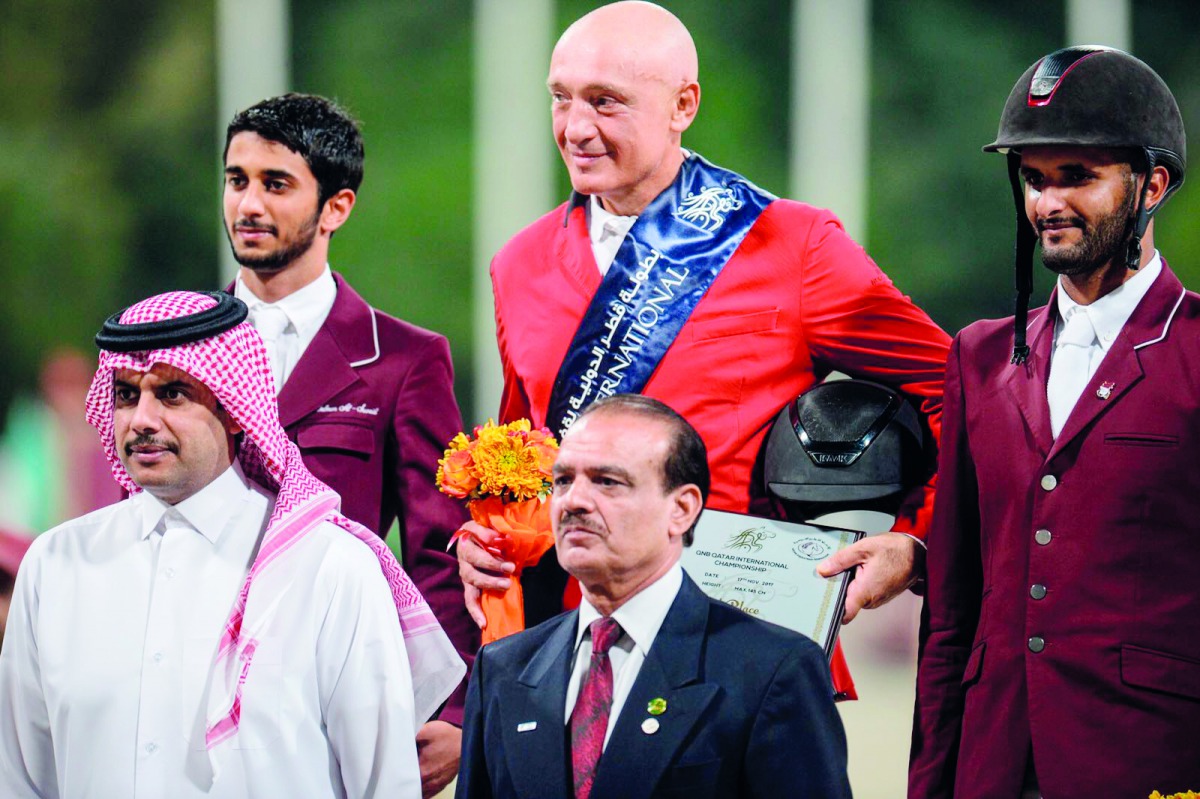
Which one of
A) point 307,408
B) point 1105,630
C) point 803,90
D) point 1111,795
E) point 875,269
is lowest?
point 1111,795

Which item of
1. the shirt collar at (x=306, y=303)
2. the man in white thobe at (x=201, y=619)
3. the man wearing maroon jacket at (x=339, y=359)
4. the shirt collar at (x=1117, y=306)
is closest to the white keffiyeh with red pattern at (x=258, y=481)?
the man in white thobe at (x=201, y=619)

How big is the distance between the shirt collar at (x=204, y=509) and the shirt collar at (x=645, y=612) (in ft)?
2.58

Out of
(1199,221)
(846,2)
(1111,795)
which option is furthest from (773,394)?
(846,2)

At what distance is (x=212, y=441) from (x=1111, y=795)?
5.75 ft

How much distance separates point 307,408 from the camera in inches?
164

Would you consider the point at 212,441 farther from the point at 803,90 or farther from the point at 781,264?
the point at 803,90

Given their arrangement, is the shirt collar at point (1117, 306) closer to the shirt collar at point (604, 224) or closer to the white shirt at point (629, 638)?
the white shirt at point (629, 638)

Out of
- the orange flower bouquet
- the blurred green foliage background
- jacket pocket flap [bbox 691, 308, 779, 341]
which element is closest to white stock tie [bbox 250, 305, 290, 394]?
the orange flower bouquet

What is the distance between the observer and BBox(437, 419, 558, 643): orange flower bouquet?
3.74 meters

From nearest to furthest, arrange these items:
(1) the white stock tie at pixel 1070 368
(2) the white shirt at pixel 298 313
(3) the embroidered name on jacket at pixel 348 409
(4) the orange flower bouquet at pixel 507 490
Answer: (1) the white stock tie at pixel 1070 368 < (4) the orange flower bouquet at pixel 507 490 < (3) the embroidered name on jacket at pixel 348 409 < (2) the white shirt at pixel 298 313

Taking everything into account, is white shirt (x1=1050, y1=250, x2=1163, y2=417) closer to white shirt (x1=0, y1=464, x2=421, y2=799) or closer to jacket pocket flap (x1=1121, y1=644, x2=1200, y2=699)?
jacket pocket flap (x1=1121, y1=644, x2=1200, y2=699)

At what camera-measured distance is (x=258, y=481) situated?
3600 mm

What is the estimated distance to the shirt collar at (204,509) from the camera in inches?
137

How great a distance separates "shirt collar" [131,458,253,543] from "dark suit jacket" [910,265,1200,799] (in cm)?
137
